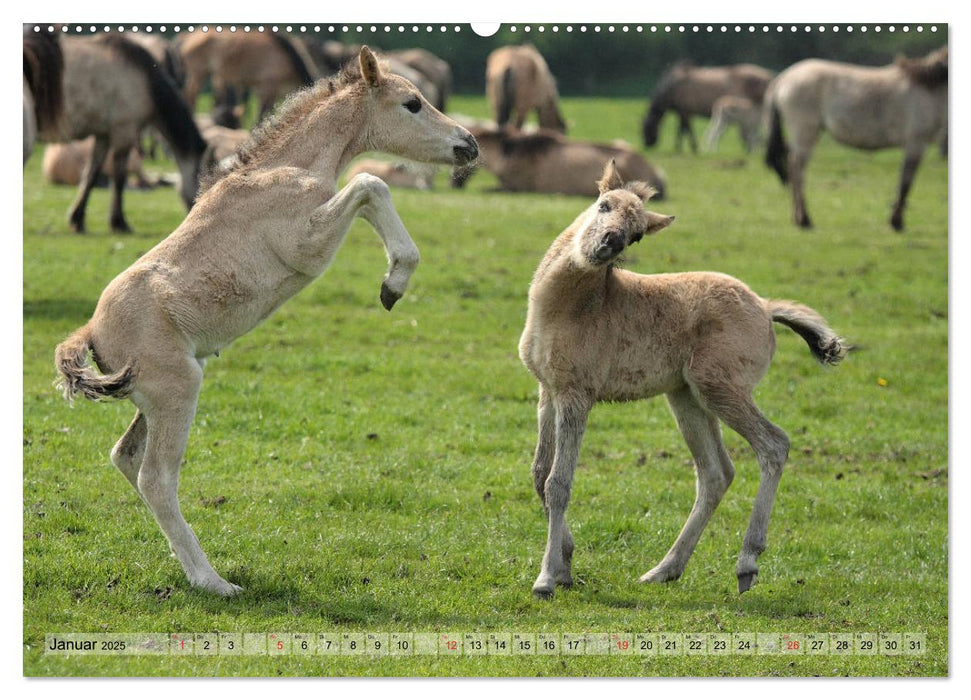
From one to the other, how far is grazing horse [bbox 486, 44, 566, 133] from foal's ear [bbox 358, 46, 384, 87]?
17.2 meters

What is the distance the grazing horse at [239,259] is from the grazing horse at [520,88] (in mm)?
17230

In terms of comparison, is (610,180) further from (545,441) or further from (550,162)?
(550,162)

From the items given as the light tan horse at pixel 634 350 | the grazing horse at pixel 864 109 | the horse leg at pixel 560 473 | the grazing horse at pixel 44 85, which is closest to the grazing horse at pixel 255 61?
the grazing horse at pixel 44 85

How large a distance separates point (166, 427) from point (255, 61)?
15357 millimetres

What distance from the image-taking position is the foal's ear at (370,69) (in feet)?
23.8

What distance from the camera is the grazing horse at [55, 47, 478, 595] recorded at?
22.3 ft

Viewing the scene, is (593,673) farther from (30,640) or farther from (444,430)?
(444,430)

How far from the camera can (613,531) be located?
8.70m

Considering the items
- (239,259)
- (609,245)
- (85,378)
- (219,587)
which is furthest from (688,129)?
(85,378)

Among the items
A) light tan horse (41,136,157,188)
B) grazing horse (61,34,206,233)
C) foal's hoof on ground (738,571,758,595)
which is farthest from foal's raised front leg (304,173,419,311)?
light tan horse (41,136,157,188)

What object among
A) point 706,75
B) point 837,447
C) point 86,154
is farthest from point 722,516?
point 706,75

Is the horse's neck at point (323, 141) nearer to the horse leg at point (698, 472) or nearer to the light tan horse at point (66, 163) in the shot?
the horse leg at point (698, 472)

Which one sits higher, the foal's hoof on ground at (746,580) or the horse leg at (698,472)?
the horse leg at (698,472)

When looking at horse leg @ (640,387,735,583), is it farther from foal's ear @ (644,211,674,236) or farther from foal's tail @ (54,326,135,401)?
foal's tail @ (54,326,135,401)
